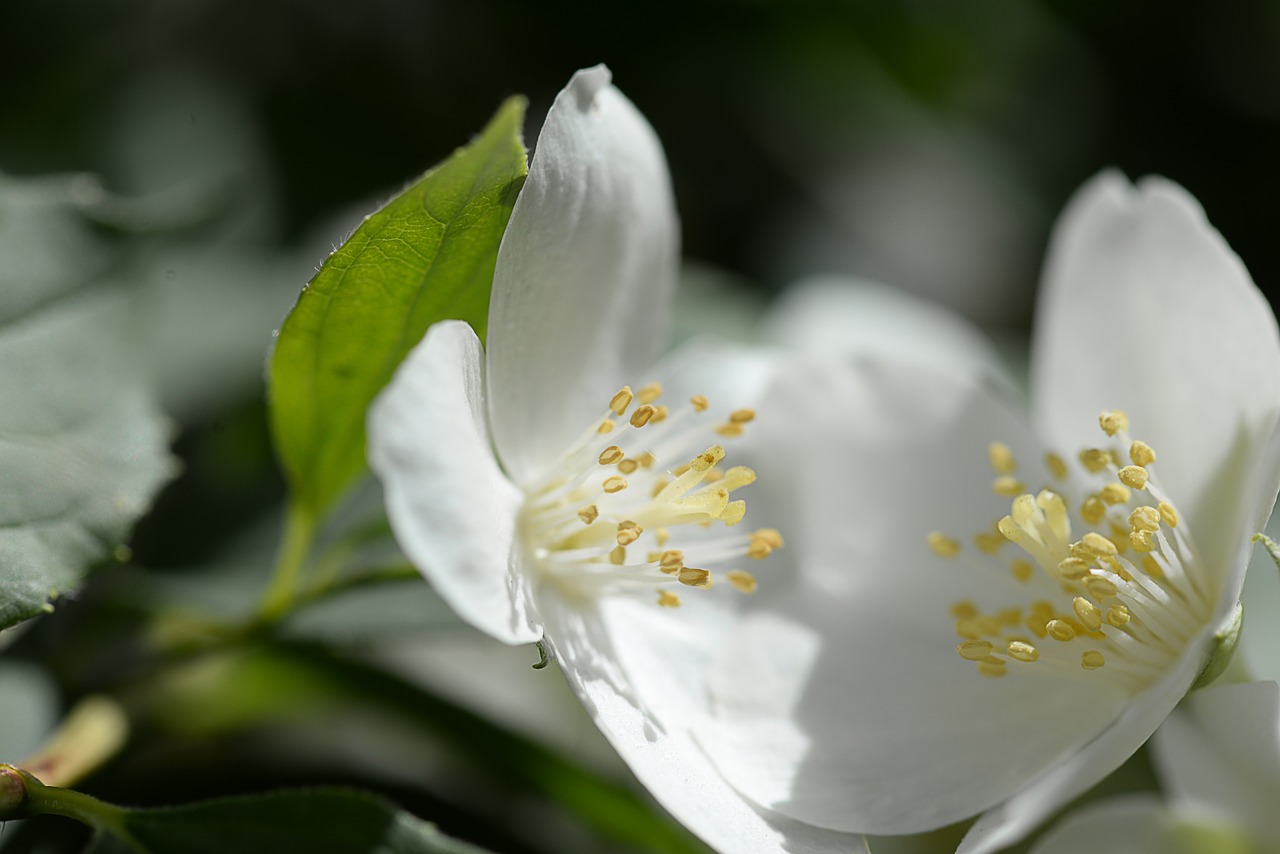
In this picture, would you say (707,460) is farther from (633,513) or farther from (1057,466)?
(1057,466)

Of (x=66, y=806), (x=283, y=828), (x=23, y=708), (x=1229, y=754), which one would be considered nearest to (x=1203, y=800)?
(x=1229, y=754)

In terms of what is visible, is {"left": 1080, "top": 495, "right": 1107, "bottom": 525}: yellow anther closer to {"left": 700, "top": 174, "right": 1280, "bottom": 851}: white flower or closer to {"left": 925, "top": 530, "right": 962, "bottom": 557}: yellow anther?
{"left": 700, "top": 174, "right": 1280, "bottom": 851}: white flower

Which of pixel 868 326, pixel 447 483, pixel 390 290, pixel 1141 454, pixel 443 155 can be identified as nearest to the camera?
pixel 447 483

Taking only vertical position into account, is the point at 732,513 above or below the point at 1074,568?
above

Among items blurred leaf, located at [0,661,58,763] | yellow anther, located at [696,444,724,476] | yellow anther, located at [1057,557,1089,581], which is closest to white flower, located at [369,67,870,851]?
yellow anther, located at [696,444,724,476]

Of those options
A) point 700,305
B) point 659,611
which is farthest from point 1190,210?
point 700,305

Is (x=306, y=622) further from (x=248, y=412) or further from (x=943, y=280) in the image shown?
(x=943, y=280)
